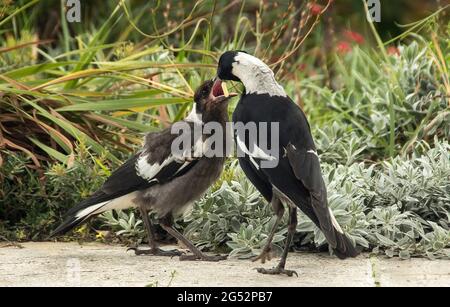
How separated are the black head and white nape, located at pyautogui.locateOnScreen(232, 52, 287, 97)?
0.11 feet

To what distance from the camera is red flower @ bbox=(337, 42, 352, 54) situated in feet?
29.6

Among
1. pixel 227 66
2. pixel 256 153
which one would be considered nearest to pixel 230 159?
pixel 227 66

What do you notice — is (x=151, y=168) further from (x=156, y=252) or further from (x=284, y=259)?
(x=284, y=259)

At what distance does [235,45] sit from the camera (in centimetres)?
716

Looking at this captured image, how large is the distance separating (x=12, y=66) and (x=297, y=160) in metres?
3.01

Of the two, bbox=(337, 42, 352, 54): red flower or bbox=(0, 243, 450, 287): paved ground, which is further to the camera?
bbox=(337, 42, 352, 54): red flower

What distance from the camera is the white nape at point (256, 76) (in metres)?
4.86

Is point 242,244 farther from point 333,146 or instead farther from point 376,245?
point 333,146

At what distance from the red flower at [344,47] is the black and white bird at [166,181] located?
3.95 metres

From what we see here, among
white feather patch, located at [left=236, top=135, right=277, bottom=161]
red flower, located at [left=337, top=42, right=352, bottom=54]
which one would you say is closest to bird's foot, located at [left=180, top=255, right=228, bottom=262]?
white feather patch, located at [left=236, top=135, right=277, bottom=161]

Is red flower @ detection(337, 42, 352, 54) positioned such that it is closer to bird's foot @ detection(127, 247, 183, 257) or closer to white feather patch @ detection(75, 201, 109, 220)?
bird's foot @ detection(127, 247, 183, 257)

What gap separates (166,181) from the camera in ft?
17.0

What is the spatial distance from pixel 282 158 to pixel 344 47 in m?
4.80

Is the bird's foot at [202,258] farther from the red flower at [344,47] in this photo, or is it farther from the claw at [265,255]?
the red flower at [344,47]
